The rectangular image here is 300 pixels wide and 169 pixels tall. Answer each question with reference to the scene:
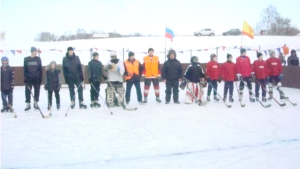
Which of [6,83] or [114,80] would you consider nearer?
[6,83]

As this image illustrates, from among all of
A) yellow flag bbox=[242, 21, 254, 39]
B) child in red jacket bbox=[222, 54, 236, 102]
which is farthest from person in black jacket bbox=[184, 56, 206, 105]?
yellow flag bbox=[242, 21, 254, 39]

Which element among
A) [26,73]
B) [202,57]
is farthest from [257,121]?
[202,57]

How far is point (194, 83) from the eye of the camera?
1066 cm

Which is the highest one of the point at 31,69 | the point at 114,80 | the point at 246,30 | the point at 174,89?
the point at 246,30

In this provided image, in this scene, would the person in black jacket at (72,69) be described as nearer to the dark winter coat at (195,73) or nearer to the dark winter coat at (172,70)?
the dark winter coat at (172,70)

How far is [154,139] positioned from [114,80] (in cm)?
393

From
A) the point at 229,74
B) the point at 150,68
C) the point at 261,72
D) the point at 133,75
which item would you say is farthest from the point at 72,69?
the point at 261,72

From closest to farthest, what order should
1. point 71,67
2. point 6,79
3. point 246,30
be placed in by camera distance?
point 6,79, point 71,67, point 246,30

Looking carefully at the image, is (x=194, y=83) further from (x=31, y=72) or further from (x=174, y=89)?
(x=31, y=72)

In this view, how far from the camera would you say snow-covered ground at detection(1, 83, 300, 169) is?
5105mm

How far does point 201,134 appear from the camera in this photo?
263 inches

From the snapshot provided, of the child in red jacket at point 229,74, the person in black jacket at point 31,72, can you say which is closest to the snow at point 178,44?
the child in red jacket at point 229,74

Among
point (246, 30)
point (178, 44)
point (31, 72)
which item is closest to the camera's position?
point (31, 72)

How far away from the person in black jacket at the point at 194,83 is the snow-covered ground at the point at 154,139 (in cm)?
110
